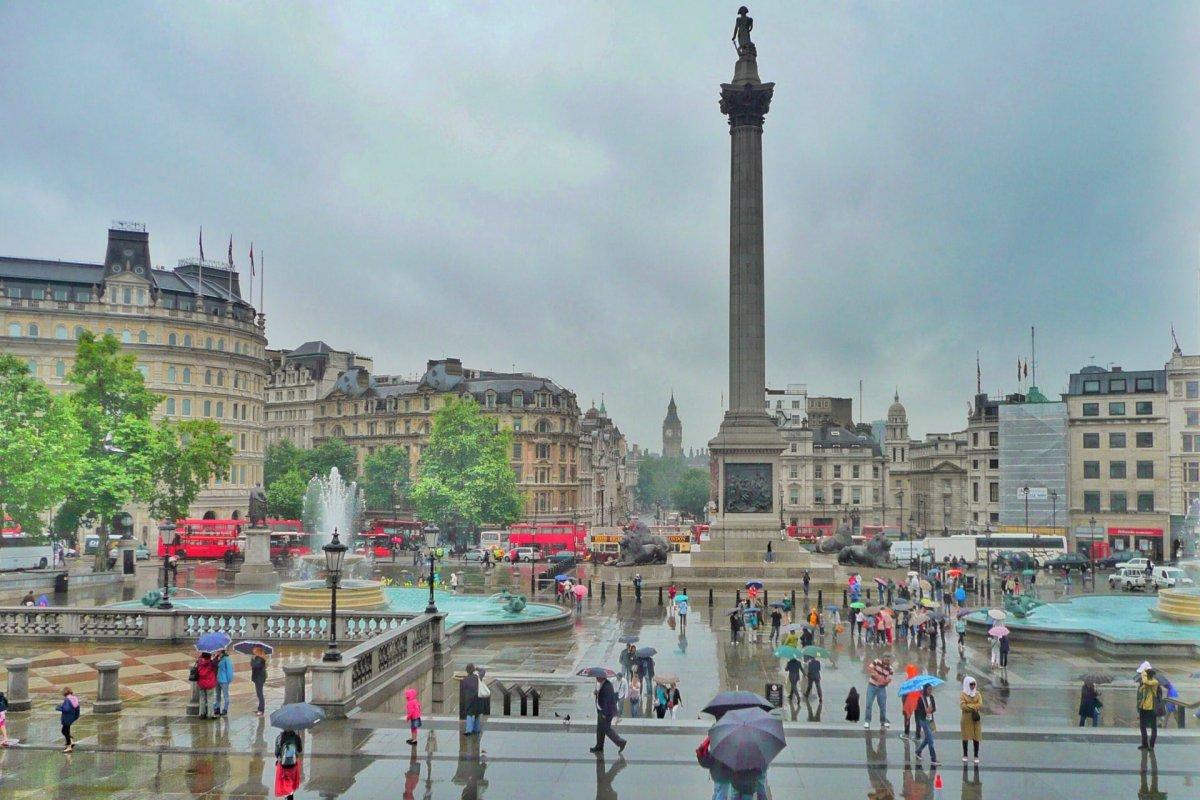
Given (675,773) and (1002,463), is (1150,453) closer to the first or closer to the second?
(1002,463)

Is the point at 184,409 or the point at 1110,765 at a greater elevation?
the point at 184,409

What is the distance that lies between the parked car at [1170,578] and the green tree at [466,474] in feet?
170

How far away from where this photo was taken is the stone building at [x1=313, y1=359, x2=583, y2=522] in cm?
11056

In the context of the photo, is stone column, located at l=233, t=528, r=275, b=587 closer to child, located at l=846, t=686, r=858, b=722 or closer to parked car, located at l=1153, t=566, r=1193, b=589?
child, located at l=846, t=686, r=858, b=722

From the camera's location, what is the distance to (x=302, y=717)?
1379cm

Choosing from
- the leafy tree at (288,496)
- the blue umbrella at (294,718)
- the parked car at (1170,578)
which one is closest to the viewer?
the blue umbrella at (294,718)

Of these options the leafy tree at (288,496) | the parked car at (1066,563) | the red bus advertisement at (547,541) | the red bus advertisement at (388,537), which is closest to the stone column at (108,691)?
the red bus advertisement at (547,541)

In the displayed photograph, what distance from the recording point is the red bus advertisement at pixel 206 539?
69.6 meters

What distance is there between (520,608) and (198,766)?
20207 mm

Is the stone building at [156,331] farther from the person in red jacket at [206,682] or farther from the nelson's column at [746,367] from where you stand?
the person in red jacket at [206,682]

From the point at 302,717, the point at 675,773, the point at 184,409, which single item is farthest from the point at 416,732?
the point at 184,409

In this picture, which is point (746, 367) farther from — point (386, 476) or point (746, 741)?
point (386, 476)

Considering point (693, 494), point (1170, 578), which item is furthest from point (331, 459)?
point (693, 494)

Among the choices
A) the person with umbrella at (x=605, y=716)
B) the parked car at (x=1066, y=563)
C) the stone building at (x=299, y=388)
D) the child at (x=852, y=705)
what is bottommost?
the parked car at (x=1066, y=563)
